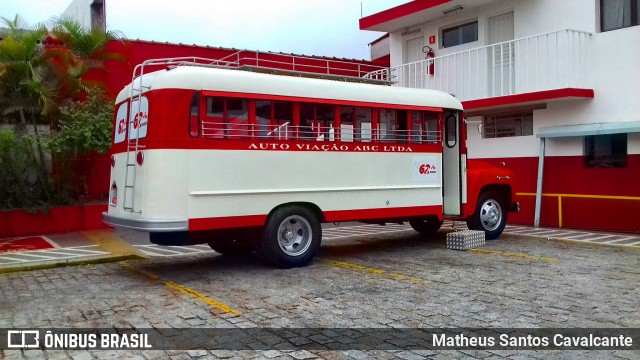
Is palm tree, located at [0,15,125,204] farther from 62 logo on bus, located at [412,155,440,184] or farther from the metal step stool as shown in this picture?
the metal step stool

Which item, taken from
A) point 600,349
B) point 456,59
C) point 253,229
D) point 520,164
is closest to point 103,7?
point 456,59

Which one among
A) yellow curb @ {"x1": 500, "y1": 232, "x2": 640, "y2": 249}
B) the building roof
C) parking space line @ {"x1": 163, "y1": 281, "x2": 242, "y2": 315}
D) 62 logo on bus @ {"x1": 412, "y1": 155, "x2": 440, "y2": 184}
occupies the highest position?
the building roof

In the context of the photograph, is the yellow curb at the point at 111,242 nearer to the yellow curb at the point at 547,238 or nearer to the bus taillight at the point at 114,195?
the bus taillight at the point at 114,195

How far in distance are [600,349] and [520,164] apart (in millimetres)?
10320

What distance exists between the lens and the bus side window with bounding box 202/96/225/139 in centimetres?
756

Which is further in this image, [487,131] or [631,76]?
[487,131]

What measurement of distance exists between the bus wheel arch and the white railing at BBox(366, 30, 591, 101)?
3.19m

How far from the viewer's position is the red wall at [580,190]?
12.3m

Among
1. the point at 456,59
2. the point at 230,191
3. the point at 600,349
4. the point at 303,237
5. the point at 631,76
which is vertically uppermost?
the point at 456,59

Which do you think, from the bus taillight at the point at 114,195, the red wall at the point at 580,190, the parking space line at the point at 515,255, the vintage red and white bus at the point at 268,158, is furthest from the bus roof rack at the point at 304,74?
the red wall at the point at 580,190

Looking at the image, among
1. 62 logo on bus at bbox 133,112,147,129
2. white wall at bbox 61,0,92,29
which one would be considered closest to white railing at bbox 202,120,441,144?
62 logo on bus at bbox 133,112,147,129

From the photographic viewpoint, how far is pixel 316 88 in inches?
337

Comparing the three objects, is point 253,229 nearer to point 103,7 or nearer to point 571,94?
point 571,94

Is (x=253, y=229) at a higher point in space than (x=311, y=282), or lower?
higher
